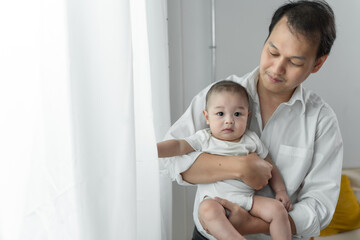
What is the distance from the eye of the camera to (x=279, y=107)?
4.89 feet

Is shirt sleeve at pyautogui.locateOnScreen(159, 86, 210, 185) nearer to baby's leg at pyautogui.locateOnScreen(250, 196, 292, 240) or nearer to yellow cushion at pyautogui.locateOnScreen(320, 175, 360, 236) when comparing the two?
baby's leg at pyautogui.locateOnScreen(250, 196, 292, 240)

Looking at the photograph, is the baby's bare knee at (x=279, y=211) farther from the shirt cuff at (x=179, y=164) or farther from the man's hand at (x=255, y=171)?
the shirt cuff at (x=179, y=164)

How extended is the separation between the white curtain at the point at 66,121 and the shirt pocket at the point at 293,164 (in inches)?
30.8

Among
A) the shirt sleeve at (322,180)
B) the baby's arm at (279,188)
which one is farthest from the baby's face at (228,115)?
the shirt sleeve at (322,180)

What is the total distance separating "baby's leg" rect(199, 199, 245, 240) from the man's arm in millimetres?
114

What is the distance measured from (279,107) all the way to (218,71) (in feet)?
3.88

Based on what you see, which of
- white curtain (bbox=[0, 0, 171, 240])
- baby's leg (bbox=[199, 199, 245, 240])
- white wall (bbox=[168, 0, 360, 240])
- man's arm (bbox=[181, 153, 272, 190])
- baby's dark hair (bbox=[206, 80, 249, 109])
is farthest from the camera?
white wall (bbox=[168, 0, 360, 240])

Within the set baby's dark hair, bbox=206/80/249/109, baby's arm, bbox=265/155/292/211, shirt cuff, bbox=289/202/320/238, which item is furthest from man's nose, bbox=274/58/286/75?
shirt cuff, bbox=289/202/320/238

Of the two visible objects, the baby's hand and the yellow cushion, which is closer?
the baby's hand

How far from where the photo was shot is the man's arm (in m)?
1.34

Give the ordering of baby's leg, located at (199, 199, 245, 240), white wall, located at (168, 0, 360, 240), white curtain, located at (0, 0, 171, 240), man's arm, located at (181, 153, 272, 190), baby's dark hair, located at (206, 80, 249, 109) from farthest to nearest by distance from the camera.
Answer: white wall, located at (168, 0, 360, 240) → baby's dark hair, located at (206, 80, 249, 109) → man's arm, located at (181, 153, 272, 190) → baby's leg, located at (199, 199, 245, 240) → white curtain, located at (0, 0, 171, 240)

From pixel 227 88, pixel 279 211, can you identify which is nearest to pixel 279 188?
pixel 279 211

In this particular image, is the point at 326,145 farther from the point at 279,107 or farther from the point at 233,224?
the point at 233,224

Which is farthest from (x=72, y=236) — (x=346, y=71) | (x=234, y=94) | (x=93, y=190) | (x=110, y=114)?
(x=346, y=71)
